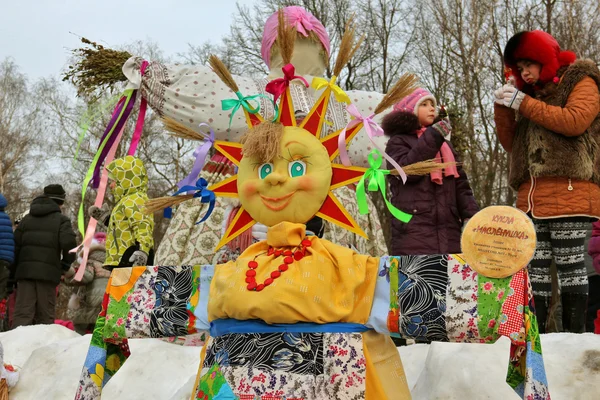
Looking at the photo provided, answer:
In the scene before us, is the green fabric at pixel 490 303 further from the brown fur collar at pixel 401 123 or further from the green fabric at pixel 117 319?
the brown fur collar at pixel 401 123

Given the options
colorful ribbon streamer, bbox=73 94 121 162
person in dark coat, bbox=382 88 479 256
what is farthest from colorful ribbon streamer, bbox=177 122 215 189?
person in dark coat, bbox=382 88 479 256

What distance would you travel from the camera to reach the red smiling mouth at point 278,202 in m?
2.73

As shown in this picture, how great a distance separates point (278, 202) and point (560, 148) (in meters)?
1.73

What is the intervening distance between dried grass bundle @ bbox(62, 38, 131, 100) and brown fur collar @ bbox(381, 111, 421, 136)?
5.11 ft

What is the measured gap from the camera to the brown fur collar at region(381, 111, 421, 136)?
14.9ft

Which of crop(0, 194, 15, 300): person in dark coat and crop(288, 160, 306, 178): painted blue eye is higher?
crop(288, 160, 306, 178): painted blue eye

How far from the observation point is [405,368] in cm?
340

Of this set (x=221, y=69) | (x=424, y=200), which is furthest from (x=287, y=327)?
(x=424, y=200)

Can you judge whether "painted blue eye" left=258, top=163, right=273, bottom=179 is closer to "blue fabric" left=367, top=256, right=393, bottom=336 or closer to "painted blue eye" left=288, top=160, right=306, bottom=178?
"painted blue eye" left=288, top=160, right=306, bottom=178

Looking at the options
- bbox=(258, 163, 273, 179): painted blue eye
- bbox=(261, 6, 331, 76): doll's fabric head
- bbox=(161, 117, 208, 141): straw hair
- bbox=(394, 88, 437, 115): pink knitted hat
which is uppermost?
bbox=(261, 6, 331, 76): doll's fabric head

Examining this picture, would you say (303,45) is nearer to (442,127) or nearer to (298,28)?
(298,28)

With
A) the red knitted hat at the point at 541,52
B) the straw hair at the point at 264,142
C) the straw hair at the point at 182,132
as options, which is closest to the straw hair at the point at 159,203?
the straw hair at the point at 182,132

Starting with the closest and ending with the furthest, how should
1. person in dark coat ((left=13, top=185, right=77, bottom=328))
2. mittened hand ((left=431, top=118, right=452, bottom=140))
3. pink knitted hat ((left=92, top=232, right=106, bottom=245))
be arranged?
mittened hand ((left=431, top=118, right=452, bottom=140)) → person in dark coat ((left=13, top=185, right=77, bottom=328)) → pink knitted hat ((left=92, top=232, right=106, bottom=245))

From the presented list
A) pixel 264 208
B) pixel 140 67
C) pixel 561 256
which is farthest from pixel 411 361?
pixel 140 67
